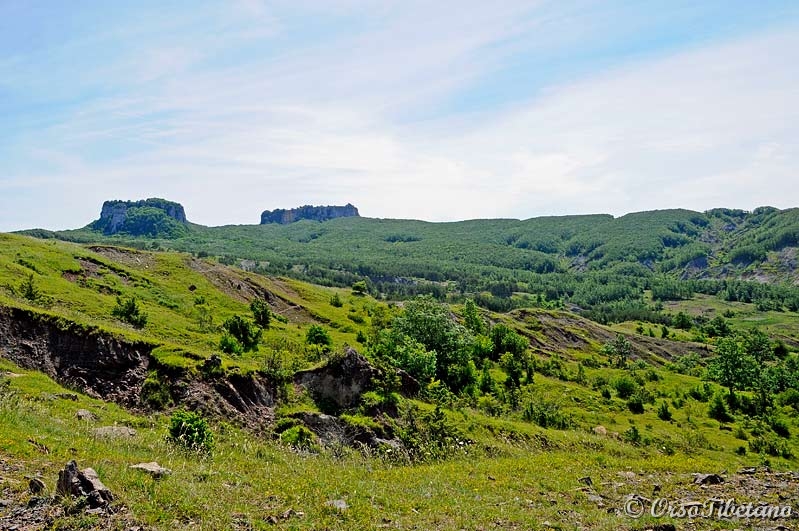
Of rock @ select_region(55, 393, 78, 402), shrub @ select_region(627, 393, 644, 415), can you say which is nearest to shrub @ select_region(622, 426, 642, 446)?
shrub @ select_region(627, 393, 644, 415)

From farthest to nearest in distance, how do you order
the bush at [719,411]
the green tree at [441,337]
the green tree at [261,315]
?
the bush at [719,411] < the green tree at [261,315] < the green tree at [441,337]

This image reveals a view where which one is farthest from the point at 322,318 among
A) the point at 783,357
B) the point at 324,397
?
the point at 783,357

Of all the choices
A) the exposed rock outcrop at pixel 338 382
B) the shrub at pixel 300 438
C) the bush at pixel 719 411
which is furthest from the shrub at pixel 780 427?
the shrub at pixel 300 438

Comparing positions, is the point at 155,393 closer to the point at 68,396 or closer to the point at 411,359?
the point at 68,396

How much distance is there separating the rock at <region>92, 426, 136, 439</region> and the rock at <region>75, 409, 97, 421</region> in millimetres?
1262

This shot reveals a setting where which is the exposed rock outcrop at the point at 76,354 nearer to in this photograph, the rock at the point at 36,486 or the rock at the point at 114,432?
the rock at the point at 114,432

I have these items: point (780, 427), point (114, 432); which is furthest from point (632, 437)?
point (114, 432)

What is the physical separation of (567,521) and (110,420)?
1612 cm

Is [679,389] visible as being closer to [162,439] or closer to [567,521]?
[567,521]

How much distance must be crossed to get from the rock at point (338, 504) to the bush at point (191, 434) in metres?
6.11

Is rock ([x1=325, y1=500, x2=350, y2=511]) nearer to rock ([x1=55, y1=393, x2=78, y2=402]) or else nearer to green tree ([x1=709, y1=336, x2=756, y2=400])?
rock ([x1=55, y1=393, x2=78, y2=402])

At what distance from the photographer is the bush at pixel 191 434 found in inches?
631

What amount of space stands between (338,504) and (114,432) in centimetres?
905

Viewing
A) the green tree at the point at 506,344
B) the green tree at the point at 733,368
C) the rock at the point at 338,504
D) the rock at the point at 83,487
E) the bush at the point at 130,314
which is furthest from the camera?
the green tree at the point at 506,344
